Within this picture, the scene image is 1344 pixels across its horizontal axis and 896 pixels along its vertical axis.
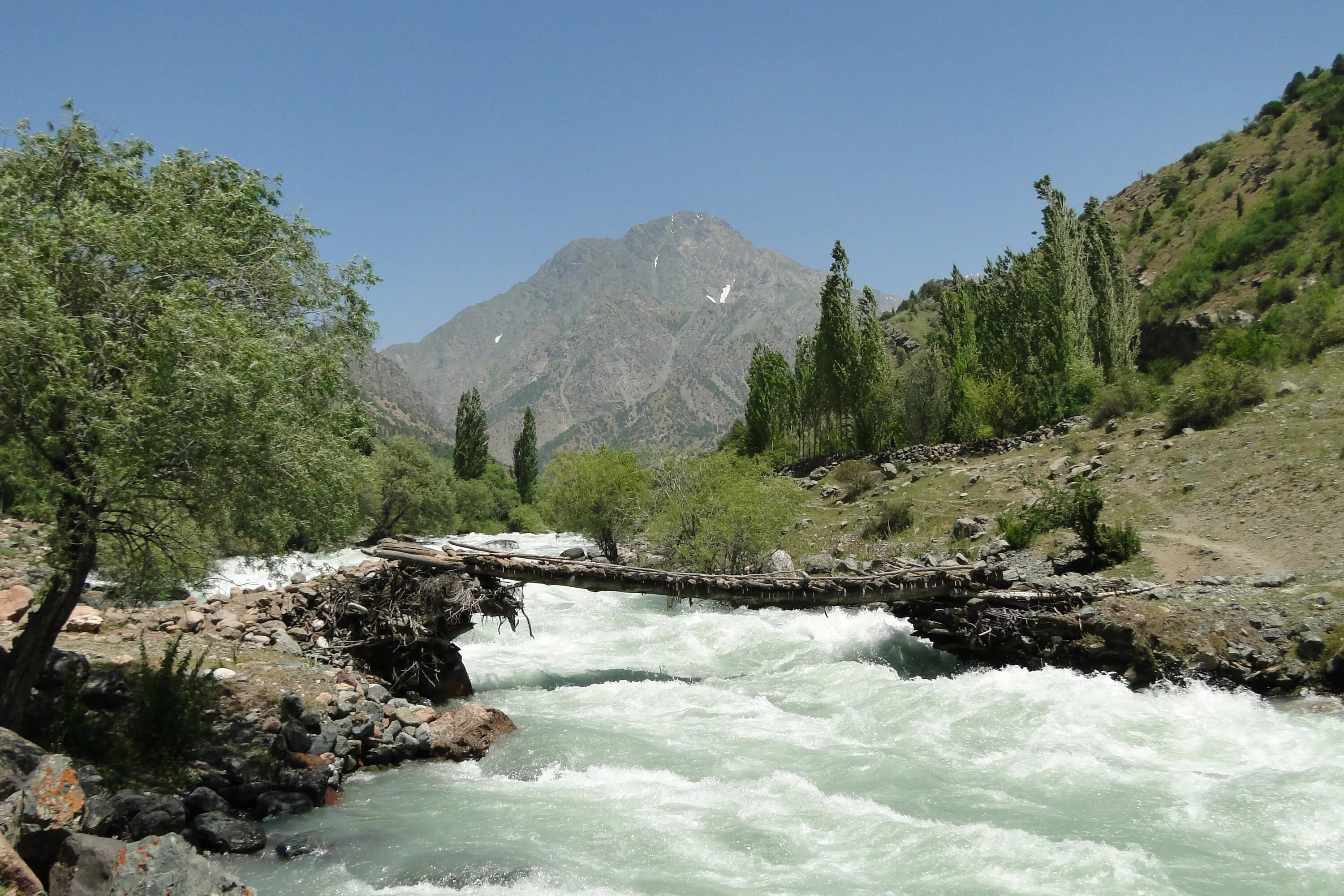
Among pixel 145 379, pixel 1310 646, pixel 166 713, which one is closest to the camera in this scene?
pixel 145 379

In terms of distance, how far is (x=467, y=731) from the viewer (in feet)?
43.0

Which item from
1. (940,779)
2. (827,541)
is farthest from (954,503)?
(940,779)

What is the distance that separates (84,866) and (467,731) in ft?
22.7

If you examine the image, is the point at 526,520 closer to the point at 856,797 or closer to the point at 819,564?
the point at 819,564

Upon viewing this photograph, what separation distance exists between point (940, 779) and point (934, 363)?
49.7m

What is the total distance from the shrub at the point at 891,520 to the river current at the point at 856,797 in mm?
16113

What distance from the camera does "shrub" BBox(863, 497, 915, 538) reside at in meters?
33.6

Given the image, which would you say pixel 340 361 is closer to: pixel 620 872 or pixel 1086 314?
pixel 620 872

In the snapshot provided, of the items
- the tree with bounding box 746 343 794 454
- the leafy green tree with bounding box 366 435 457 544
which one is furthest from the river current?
the tree with bounding box 746 343 794 454

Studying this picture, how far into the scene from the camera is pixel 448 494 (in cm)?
5616

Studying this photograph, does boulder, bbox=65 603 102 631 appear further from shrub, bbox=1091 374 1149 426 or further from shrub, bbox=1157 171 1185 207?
shrub, bbox=1157 171 1185 207

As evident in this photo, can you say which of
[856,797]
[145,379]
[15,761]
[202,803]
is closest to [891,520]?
[856,797]

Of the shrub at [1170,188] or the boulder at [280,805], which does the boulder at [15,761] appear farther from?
the shrub at [1170,188]

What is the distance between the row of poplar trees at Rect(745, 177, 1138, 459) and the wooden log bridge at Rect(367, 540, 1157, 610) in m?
26.9
